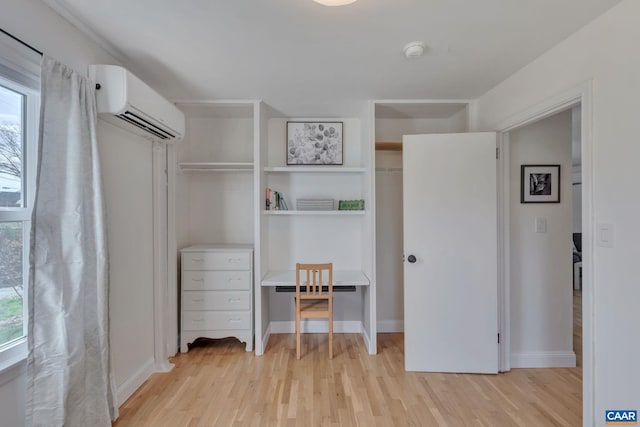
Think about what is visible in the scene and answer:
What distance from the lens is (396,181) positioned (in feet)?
10.2

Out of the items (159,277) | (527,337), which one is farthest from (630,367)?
(159,277)

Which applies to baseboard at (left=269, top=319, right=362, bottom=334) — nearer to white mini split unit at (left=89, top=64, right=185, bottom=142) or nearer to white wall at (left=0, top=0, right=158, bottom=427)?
white wall at (left=0, top=0, right=158, bottom=427)

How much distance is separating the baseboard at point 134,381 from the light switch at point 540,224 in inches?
136

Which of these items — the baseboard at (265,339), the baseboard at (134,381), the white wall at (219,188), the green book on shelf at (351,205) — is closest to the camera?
the baseboard at (134,381)

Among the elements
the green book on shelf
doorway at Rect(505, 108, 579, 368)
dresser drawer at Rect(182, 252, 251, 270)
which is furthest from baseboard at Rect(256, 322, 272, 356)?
doorway at Rect(505, 108, 579, 368)

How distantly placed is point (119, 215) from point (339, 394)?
2.03 m

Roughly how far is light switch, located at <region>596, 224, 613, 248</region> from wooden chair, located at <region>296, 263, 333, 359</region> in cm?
177

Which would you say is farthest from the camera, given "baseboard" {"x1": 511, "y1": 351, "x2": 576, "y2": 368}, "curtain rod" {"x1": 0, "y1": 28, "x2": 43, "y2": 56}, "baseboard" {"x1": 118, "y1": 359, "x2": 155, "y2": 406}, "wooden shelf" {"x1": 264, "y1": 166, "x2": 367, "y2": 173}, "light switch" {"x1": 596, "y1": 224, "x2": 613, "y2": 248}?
"wooden shelf" {"x1": 264, "y1": 166, "x2": 367, "y2": 173}

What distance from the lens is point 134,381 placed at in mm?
2084

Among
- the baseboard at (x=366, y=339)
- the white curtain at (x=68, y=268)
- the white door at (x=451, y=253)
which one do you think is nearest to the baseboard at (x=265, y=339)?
the baseboard at (x=366, y=339)

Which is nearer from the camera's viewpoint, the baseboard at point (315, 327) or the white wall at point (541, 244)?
the white wall at point (541, 244)

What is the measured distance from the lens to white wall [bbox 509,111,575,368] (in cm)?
239

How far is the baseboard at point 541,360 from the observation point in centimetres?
242

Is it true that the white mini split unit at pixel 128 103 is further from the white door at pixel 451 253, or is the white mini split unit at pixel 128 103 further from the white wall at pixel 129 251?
the white door at pixel 451 253
